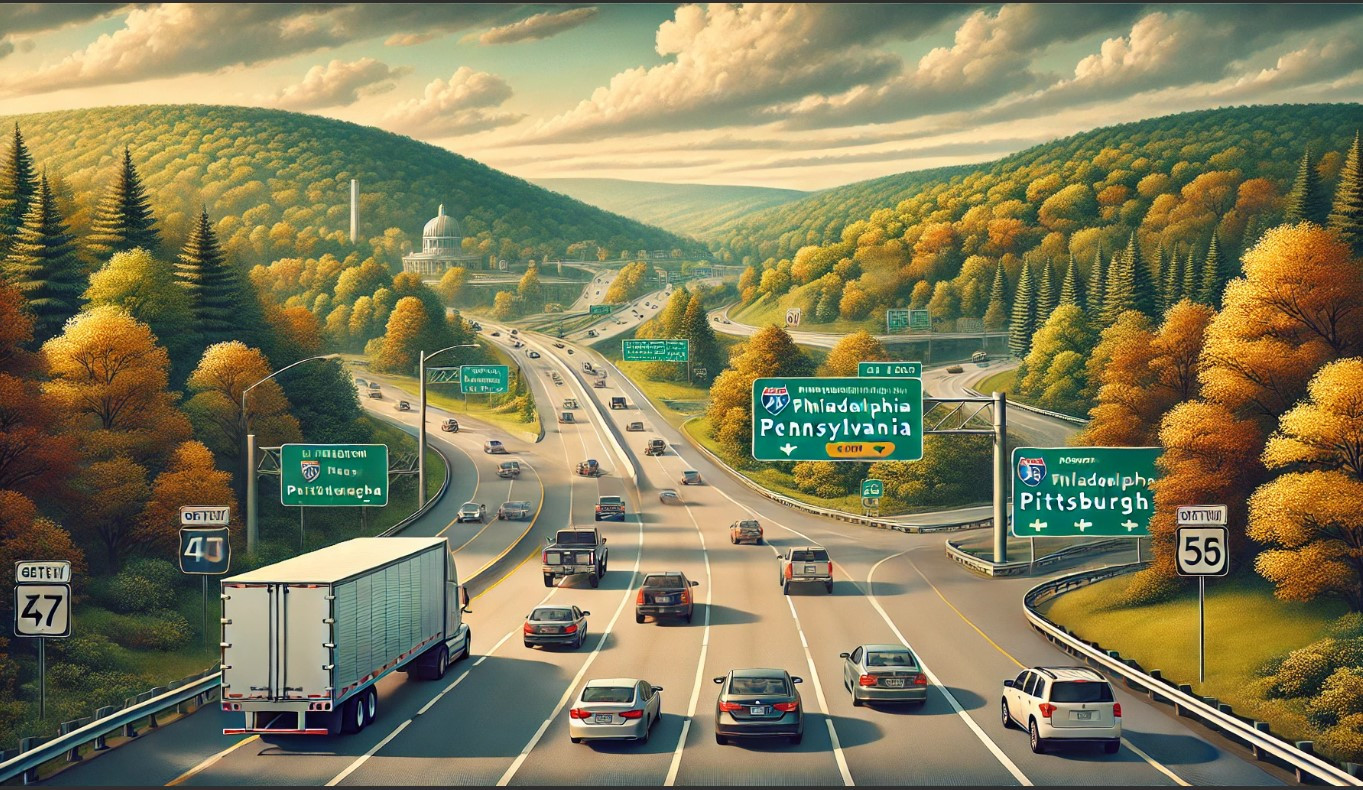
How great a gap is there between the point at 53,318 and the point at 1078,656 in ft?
210

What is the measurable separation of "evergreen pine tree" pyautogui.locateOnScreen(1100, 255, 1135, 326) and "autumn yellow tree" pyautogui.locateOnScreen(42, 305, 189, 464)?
113837 millimetres

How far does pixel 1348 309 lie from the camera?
50562 mm

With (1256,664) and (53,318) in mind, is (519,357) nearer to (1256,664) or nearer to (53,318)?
(53,318)

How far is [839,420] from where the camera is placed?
51781 mm

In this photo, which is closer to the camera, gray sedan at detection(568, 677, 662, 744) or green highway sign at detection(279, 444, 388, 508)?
gray sedan at detection(568, 677, 662, 744)

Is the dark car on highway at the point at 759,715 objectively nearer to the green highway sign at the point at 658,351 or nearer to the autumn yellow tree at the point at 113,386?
the autumn yellow tree at the point at 113,386

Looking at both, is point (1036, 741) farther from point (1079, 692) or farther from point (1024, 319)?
point (1024, 319)

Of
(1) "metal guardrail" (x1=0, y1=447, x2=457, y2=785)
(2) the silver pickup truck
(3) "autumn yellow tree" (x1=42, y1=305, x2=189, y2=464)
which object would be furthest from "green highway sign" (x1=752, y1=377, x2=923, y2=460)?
(3) "autumn yellow tree" (x1=42, y1=305, x2=189, y2=464)

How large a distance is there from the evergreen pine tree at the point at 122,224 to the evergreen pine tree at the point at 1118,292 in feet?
353

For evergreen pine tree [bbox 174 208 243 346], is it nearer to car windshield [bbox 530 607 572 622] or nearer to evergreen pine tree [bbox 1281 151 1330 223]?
car windshield [bbox 530 607 572 622]

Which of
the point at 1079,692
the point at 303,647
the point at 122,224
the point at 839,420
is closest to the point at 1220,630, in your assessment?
the point at 839,420

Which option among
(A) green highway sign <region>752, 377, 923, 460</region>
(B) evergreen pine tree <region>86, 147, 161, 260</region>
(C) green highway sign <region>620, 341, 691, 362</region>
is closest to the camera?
(A) green highway sign <region>752, 377, 923, 460</region>

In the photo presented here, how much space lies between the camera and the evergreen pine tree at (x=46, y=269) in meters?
72.9

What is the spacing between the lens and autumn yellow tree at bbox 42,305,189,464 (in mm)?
58656
